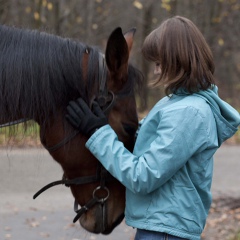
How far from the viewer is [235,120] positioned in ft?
8.25

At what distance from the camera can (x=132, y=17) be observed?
1638 centimetres

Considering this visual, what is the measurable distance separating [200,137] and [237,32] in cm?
1468

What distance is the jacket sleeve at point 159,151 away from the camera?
7.36 feet

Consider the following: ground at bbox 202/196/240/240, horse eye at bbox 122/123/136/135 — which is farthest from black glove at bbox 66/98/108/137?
ground at bbox 202/196/240/240

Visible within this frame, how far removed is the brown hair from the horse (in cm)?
15

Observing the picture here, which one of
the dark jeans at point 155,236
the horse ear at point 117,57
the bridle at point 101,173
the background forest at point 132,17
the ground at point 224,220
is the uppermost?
the horse ear at point 117,57

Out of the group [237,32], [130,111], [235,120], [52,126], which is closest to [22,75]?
[52,126]

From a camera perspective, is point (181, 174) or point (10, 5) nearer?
point (181, 174)

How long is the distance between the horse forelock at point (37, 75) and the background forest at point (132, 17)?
9.88 m

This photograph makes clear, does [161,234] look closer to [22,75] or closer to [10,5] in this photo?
[22,75]

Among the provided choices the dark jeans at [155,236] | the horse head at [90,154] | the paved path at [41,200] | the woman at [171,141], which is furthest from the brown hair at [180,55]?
the paved path at [41,200]

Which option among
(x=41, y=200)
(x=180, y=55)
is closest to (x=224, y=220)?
(x=41, y=200)

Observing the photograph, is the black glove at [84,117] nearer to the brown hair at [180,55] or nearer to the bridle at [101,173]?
the bridle at [101,173]

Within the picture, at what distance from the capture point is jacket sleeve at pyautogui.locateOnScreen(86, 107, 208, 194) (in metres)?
2.24
